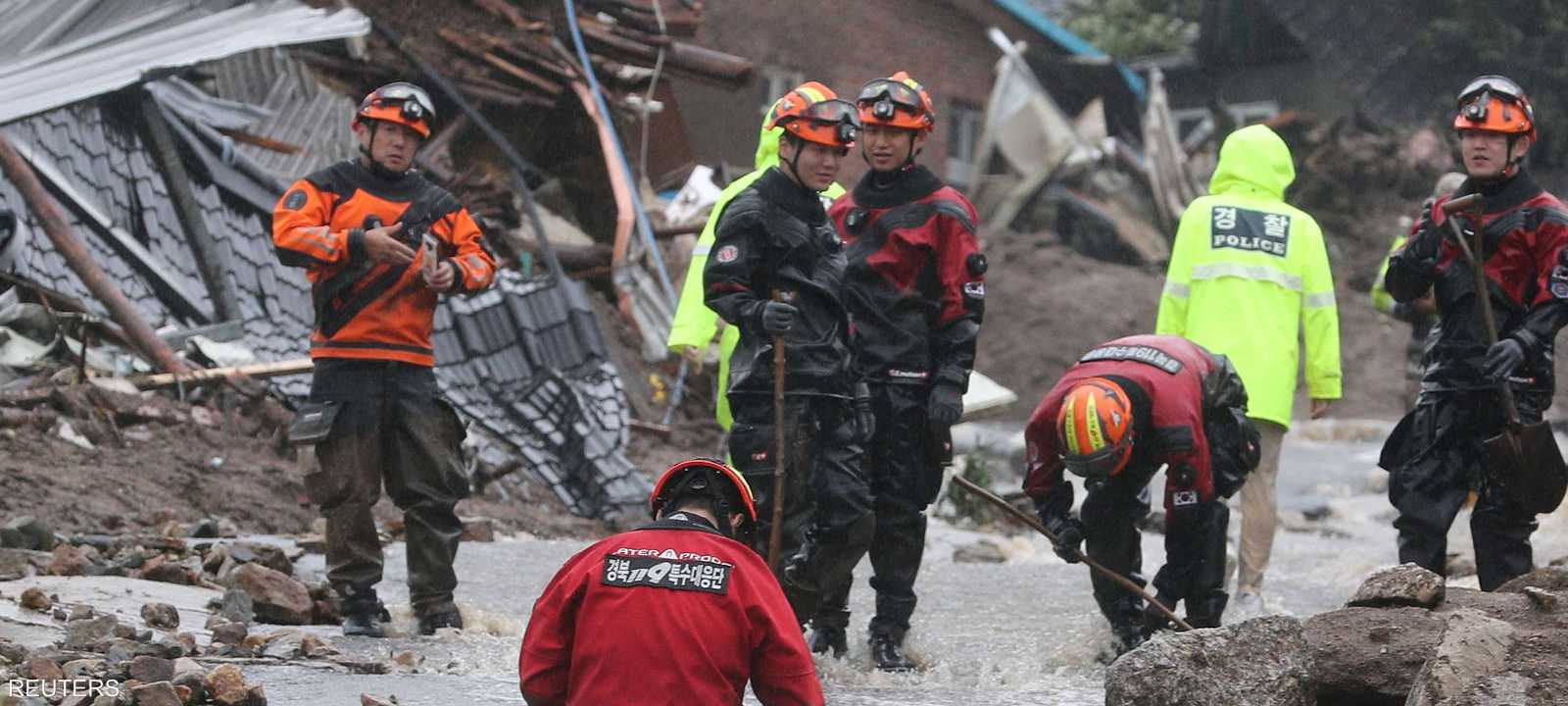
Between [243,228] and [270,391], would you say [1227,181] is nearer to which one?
[270,391]

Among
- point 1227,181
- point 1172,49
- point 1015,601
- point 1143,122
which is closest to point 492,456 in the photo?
point 1015,601

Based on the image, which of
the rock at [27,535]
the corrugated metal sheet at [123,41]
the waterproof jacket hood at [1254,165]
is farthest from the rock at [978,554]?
the corrugated metal sheet at [123,41]

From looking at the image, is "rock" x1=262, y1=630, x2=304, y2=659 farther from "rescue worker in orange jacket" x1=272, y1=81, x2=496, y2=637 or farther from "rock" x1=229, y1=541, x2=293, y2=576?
"rock" x1=229, y1=541, x2=293, y2=576

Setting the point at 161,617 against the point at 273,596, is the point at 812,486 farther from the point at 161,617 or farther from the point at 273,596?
the point at 161,617

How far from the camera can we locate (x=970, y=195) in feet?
84.4

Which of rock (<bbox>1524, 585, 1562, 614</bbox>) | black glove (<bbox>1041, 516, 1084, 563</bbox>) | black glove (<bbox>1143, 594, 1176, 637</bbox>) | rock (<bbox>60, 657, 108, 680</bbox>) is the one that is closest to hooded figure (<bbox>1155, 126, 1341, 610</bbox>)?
black glove (<bbox>1143, 594, 1176, 637</bbox>)

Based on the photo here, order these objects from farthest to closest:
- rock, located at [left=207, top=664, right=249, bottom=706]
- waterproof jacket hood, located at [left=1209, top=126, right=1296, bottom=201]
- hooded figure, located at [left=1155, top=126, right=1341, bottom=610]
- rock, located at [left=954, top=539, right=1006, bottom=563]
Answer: rock, located at [left=954, top=539, right=1006, bottom=563]
waterproof jacket hood, located at [left=1209, top=126, right=1296, bottom=201]
hooded figure, located at [left=1155, top=126, right=1341, bottom=610]
rock, located at [left=207, top=664, right=249, bottom=706]

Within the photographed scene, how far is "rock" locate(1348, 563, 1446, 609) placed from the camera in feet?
17.8

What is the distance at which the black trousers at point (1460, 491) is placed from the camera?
6668mm

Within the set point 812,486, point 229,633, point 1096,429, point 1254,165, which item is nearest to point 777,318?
point 812,486

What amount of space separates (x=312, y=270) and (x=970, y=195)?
64.3ft

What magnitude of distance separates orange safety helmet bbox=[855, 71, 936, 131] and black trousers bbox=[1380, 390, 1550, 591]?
6.79 ft

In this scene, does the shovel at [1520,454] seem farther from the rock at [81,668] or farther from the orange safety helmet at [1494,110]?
the rock at [81,668]
